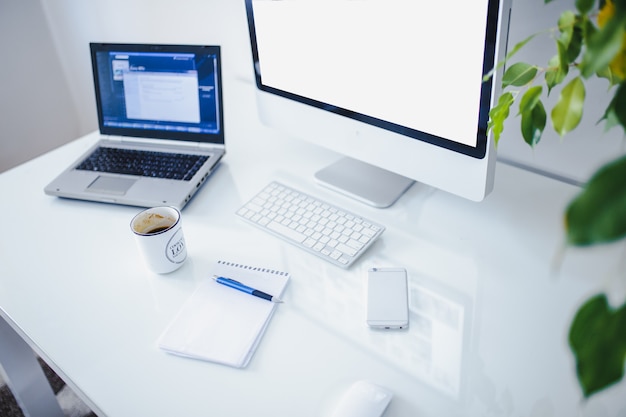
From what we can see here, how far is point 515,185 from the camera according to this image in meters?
0.97

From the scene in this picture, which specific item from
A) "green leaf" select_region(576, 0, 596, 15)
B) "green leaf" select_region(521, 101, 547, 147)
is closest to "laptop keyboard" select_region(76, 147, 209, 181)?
"green leaf" select_region(521, 101, 547, 147)

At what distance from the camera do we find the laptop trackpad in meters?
1.03

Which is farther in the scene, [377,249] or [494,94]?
[377,249]

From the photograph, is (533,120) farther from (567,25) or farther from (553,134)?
(553,134)

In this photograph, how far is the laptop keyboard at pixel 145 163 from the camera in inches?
41.7

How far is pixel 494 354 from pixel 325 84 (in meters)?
0.52

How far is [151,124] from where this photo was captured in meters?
1.14

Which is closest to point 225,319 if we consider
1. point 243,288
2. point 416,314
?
point 243,288

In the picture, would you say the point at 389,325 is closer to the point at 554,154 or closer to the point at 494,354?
the point at 494,354

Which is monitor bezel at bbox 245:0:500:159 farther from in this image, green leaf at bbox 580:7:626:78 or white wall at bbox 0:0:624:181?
green leaf at bbox 580:7:626:78

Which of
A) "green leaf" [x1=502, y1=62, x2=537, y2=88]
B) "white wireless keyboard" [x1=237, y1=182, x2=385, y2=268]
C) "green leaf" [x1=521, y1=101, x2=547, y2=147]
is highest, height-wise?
"green leaf" [x1=502, y1=62, x2=537, y2=88]

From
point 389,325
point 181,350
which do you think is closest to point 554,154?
point 389,325

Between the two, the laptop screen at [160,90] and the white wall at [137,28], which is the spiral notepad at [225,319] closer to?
the laptop screen at [160,90]

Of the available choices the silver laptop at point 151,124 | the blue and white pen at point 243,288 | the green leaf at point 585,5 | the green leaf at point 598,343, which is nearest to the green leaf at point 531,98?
the green leaf at point 585,5
